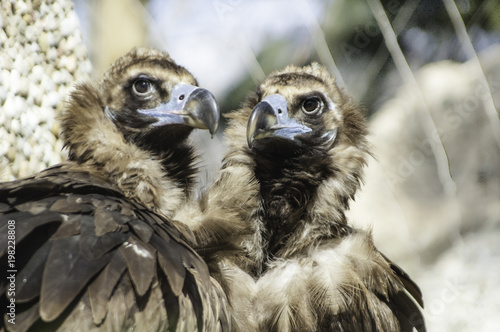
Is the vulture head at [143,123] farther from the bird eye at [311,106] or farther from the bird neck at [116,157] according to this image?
the bird eye at [311,106]

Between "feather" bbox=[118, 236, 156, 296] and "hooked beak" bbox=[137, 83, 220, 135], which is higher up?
"hooked beak" bbox=[137, 83, 220, 135]

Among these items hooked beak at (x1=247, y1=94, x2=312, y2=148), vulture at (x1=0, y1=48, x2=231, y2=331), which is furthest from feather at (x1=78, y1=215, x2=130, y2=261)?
hooked beak at (x1=247, y1=94, x2=312, y2=148)

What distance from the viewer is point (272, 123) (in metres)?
2.60

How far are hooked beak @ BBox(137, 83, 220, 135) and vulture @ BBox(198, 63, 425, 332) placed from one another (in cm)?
18

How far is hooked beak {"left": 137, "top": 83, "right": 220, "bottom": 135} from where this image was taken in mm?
2416

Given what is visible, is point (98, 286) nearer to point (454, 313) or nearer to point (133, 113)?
point (133, 113)

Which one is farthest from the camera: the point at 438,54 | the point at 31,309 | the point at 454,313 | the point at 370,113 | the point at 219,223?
the point at 370,113

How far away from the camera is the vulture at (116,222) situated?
1748mm

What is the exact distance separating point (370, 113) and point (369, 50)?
1010 millimetres

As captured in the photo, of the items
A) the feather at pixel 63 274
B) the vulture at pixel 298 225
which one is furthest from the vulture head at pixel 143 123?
the feather at pixel 63 274

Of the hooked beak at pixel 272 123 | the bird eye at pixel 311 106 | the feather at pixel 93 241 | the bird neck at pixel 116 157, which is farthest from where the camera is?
the bird eye at pixel 311 106

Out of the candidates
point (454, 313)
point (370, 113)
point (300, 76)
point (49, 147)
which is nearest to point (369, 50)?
point (370, 113)

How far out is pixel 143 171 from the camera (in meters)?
2.40
